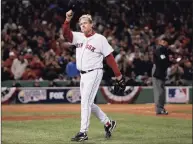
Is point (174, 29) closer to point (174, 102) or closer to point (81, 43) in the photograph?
point (174, 102)

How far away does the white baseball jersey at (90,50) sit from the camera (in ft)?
27.3

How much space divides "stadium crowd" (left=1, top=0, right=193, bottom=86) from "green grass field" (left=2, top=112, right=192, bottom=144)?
7.44 metres

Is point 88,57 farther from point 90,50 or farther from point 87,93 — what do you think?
point 87,93

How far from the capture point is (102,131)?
9.81 metres

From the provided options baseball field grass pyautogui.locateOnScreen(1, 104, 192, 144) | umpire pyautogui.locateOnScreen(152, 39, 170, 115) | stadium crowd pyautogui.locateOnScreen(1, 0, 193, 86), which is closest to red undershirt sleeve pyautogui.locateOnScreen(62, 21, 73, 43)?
baseball field grass pyautogui.locateOnScreen(1, 104, 192, 144)

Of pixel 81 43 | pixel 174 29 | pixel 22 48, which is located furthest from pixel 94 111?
pixel 174 29

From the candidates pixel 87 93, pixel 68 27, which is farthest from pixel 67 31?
pixel 87 93

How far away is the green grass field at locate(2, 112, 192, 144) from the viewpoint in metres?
8.23

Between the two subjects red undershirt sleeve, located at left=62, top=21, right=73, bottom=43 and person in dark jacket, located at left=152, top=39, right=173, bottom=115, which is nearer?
red undershirt sleeve, located at left=62, top=21, right=73, bottom=43

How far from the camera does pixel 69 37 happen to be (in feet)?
27.5

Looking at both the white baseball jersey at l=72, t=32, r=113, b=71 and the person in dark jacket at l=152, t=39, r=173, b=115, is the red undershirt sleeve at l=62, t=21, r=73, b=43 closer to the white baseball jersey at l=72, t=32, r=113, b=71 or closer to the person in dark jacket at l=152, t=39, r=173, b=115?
the white baseball jersey at l=72, t=32, r=113, b=71

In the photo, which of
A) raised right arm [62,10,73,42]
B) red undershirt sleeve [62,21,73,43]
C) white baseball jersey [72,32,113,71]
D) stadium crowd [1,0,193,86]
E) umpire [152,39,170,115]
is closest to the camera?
raised right arm [62,10,73,42]

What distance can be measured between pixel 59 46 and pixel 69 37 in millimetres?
13470

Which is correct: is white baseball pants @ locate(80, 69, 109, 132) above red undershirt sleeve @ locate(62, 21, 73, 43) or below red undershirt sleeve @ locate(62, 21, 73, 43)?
below
